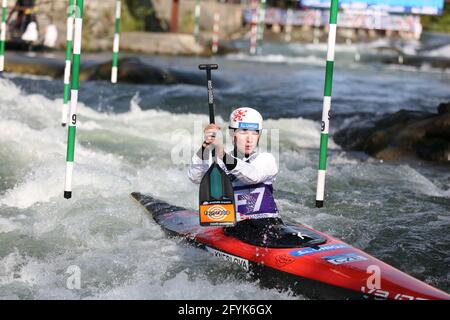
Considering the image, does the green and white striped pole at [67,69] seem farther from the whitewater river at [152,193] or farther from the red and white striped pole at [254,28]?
the red and white striped pole at [254,28]

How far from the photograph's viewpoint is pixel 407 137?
29.9 feet

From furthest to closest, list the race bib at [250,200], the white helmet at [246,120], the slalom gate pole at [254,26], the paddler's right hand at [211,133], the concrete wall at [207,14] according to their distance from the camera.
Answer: the concrete wall at [207,14], the slalom gate pole at [254,26], the race bib at [250,200], the white helmet at [246,120], the paddler's right hand at [211,133]

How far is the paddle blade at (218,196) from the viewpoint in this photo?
446cm

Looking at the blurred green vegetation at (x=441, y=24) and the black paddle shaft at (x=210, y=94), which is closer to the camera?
the black paddle shaft at (x=210, y=94)

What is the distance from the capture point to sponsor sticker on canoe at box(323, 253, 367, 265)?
164 inches

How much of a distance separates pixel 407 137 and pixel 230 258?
5.08 m

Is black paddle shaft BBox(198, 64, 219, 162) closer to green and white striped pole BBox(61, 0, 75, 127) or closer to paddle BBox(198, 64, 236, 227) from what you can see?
paddle BBox(198, 64, 236, 227)

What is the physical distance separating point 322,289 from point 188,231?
129cm

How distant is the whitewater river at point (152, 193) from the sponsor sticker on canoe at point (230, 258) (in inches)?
1.5

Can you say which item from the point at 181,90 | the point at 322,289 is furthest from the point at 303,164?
the point at 181,90

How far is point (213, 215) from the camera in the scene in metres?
4.52

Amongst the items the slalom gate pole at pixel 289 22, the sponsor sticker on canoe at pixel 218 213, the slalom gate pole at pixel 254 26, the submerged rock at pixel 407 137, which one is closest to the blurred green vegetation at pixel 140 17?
the slalom gate pole at pixel 254 26

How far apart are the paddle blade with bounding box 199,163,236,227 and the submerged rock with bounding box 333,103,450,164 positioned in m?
4.73

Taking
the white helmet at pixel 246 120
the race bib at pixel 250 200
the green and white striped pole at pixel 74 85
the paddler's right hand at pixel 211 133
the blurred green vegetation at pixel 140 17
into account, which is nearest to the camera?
the paddler's right hand at pixel 211 133
